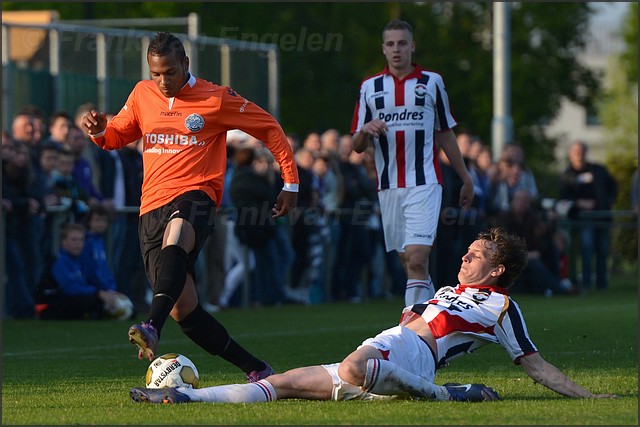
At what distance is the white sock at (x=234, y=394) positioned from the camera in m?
7.28

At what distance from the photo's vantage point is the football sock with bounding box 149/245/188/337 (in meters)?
7.85

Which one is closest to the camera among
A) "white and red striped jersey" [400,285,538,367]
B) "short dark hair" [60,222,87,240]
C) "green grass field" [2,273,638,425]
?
"green grass field" [2,273,638,425]

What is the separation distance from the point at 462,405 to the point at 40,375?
3.38 meters

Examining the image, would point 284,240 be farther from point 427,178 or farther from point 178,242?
point 178,242

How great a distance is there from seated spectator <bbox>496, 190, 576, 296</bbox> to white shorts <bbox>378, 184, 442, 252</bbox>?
32.9 feet

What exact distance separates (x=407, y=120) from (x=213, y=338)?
10.8 ft

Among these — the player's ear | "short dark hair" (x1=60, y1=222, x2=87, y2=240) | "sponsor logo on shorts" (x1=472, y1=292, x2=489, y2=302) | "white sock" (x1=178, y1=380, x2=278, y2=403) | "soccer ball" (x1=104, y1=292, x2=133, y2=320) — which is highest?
"short dark hair" (x1=60, y1=222, x2=87, y2=240)

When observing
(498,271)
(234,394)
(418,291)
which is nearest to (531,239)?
(418,291)

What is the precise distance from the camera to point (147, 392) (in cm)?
736

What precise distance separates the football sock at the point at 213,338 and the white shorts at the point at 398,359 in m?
1.15

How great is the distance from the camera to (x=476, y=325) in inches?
303

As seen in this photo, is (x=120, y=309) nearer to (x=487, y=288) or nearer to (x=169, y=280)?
(x=169, y=280)

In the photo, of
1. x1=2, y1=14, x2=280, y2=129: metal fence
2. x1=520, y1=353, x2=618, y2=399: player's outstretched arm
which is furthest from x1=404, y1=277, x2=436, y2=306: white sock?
x1=2, y1=14, x2=280, y2=129: metal fence

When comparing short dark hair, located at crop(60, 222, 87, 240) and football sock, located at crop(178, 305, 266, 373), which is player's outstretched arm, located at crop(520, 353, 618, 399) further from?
short dark hair, located at crop(60, 222, 87, 240)
